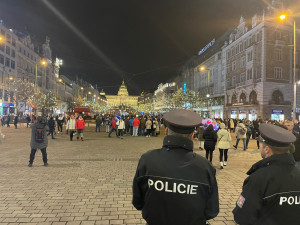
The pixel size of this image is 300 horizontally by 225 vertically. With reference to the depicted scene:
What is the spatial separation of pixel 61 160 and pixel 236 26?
4952 centimetres

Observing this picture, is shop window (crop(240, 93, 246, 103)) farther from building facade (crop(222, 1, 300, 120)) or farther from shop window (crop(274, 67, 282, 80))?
shop window (crop(274, 67, 282, 80))

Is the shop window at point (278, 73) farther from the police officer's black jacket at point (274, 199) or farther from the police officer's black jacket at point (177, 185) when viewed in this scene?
the police officer's black jacket at point (177, 185)

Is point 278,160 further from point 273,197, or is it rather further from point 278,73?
point 278,73

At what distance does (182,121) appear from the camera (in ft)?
7.30

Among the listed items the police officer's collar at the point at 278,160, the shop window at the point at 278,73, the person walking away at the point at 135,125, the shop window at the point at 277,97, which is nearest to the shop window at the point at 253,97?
the shop window at the point at 277,97

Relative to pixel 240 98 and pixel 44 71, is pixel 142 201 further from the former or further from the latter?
pixel 44 71

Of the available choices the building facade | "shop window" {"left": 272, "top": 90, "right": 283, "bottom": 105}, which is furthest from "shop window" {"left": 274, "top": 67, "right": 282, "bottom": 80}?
"shop window" {"left": 272, "top": 90, "right": 283, "bottom": 105}

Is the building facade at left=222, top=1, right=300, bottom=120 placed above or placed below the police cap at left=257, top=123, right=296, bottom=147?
above

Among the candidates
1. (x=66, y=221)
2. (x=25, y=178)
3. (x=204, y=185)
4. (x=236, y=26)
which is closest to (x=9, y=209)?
(x=66, y=221)

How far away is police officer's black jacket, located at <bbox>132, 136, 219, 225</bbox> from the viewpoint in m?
2.05

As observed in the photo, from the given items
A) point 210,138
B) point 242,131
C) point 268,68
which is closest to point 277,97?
point 268,68

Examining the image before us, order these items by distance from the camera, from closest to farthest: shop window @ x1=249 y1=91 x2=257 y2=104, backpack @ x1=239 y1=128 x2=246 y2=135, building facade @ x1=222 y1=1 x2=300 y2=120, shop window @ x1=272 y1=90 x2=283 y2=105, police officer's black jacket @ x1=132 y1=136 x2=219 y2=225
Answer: police officer's black jacket @ x1=132 y1=136 x2=219 y2=225
backpack @ x1=239 y1=128 x2=246 y2=135
building facade @ x1=222 y1=1 x2=300 y2=120
shop window @ x1=272 y1=90 x2=283 y2=105
shop window @ x1=249 y1=91 x2=257 y2=104

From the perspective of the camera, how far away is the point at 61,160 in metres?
10.2

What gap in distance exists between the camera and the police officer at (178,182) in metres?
2.05
